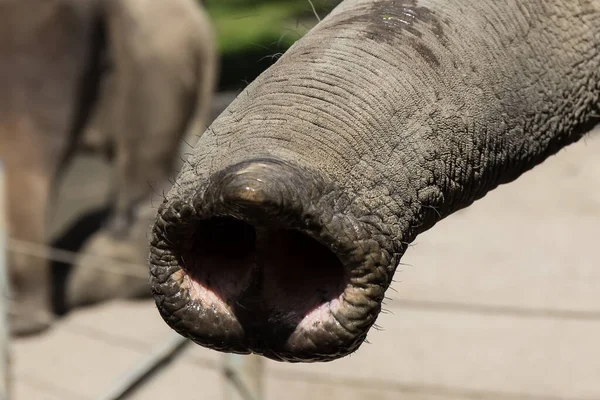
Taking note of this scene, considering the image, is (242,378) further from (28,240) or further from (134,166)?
(134,166)

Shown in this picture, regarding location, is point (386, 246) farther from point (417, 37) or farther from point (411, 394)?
point (411, 394)

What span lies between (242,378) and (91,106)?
2.00 meters

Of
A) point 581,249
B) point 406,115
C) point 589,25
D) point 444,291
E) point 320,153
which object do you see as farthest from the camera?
point 581,249

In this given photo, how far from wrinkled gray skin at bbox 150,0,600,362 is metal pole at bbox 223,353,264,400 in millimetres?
1558

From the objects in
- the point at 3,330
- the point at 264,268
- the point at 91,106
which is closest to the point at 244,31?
the point at 91,106

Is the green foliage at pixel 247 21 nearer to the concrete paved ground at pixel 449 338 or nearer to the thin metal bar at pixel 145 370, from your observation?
the concrete paved ground at pixel 449 338

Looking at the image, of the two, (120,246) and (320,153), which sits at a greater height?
(320,153)

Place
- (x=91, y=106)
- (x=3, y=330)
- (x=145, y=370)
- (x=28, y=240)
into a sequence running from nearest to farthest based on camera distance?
(x=3, y=330) → (x=145, y=370) → (x=28, y=240) → (x=91, y=106)

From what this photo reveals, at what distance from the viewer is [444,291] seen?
457 cm

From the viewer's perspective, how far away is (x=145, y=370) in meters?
2.77

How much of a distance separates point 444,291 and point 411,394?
3.13 ft

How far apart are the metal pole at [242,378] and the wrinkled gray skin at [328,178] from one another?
1.56 meters

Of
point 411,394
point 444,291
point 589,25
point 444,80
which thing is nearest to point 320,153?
point 444,80

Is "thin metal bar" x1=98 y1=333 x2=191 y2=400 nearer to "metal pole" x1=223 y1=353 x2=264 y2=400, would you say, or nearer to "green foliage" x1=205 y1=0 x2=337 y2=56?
"metal pole" x1=223 y1=353 x2=264 y2=400
